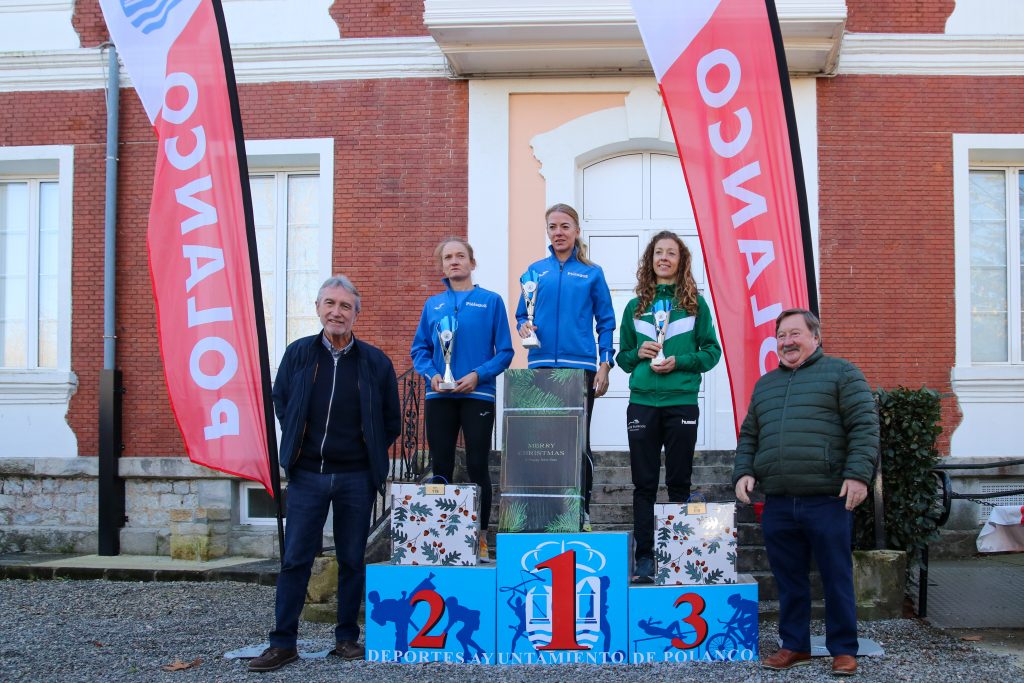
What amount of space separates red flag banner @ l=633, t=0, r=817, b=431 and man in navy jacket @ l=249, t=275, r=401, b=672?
2.01 meters

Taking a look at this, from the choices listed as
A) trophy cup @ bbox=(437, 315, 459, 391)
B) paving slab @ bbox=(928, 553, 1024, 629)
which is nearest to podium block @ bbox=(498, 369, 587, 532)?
trophy cup @ bbox=(437, 315, 459, 391)

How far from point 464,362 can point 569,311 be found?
0.69 metres

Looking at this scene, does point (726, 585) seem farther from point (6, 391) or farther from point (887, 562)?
point (6, 391)

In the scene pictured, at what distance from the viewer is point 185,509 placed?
31.3 ft

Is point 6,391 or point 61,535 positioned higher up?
point 6,391

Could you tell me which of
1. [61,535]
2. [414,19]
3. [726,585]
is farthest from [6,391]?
[726,585]

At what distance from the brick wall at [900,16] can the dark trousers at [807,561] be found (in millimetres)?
6040

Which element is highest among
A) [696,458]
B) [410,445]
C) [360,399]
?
[360,399]

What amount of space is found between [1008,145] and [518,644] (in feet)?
22.9

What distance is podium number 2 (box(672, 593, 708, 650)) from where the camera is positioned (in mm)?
5023

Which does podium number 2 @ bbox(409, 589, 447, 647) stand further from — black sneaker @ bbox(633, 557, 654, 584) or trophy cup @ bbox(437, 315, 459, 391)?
trophy cup @ bbox(437, 315, 459, 391)

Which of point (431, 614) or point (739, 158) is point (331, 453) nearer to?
point (431, 614)

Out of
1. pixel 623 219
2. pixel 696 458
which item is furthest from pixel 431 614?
pixel 623 219

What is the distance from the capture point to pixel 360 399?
5230 mm
